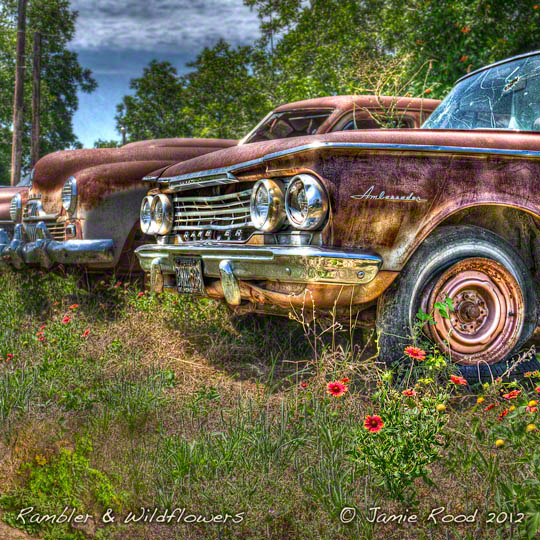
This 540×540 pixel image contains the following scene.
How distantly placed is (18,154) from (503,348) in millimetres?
15936

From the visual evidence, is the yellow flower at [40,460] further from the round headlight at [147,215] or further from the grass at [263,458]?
the round headlight at [147,215]

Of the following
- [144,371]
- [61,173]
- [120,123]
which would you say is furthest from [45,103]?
[144,371]

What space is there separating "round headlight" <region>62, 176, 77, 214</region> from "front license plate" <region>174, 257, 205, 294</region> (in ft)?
5.55

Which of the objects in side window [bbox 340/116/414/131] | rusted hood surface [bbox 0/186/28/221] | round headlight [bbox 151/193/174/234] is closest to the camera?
round headlight [bbox 151/193/174/234]

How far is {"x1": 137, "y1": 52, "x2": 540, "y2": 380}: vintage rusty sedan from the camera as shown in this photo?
3.10 m

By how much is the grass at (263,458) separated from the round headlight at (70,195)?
2.02 metres

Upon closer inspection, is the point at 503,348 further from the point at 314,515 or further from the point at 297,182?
the point at 314,515

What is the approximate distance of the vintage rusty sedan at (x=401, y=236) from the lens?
3100 millimetres

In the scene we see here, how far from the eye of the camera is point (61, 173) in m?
5.96

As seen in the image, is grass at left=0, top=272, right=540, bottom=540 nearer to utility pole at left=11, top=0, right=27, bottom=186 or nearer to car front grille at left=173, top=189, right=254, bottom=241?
car front grille at left=173, top=189, right=254, bottom=241

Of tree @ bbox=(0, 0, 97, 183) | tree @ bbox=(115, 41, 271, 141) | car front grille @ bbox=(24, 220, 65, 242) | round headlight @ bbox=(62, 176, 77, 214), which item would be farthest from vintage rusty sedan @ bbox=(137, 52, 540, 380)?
tree @ bbox=(0, 0, 97, 183)

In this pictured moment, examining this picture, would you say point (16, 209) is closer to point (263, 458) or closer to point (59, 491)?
point (59, 491)

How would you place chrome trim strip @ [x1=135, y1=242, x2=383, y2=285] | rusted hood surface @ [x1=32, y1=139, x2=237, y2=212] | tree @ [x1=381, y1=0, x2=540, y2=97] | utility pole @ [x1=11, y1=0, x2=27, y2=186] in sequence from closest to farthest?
1. chrome trim strip @ [x1=135, y1=242, x2=383, y2=285]
2. rusted hood surface @ [x1=32, y1=139, x2=237, y2=212]
3. tree @ [x1=381, y1=0, x2=540, y2=97]
4. utility pole @ [x1=11, y1=0, x2=27, y2=186]

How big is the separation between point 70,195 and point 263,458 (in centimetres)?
356
